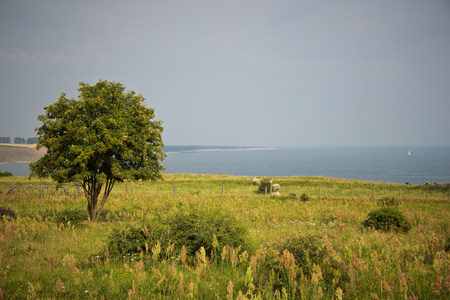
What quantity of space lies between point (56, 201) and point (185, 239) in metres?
22.4

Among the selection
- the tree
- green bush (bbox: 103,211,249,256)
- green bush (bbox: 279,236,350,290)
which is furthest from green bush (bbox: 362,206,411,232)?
the tree

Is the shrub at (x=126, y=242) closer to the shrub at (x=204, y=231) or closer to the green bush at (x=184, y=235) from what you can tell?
the green bush at (x=184, y=235)

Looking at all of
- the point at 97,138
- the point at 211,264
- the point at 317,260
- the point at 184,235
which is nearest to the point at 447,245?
the point at 317,260

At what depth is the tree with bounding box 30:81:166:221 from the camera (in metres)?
15.4

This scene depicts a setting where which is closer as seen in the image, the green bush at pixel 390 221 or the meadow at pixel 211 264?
the meadow at pixel 211 264

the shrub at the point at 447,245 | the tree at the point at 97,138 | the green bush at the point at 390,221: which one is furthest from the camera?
the tree at the point at 97,138

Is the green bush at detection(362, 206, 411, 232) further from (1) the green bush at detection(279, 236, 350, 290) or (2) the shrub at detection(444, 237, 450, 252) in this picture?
(1) the green bush at detection(279, 236, 350, 290)

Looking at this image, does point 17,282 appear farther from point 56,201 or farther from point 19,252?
point 56,201

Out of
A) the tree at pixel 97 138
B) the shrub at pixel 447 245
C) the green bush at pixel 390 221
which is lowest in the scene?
the green bush at pixel 390 221

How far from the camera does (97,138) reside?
619 inches

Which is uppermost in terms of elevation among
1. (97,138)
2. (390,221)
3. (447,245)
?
(97,138)

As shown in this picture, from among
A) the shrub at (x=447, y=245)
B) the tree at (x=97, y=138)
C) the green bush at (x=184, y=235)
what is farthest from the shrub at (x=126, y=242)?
the shrub at (x=447, y=245)

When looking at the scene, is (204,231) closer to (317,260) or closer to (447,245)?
(317,260)

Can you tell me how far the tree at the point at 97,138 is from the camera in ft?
50.5
